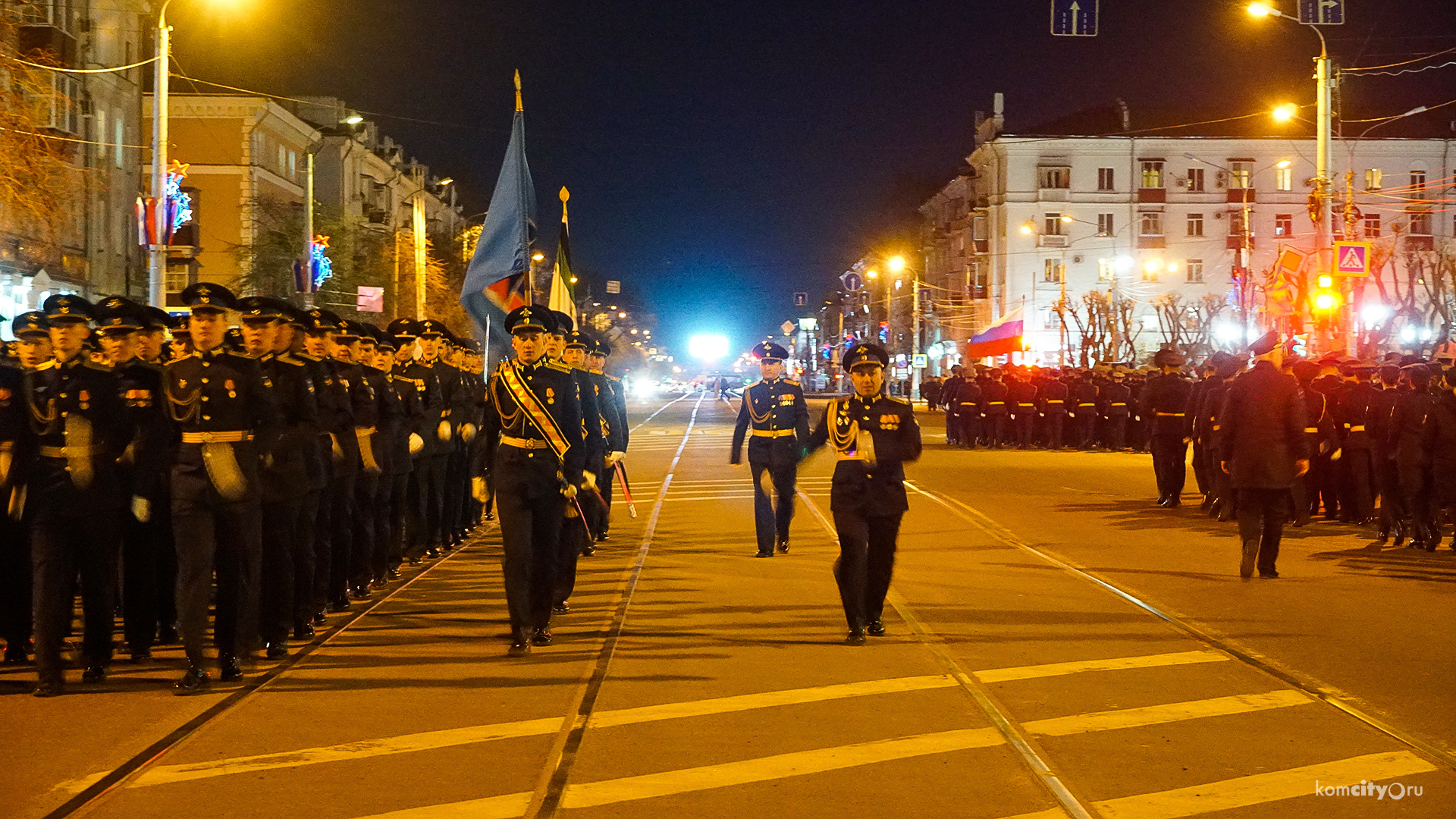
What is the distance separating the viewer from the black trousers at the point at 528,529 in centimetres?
927

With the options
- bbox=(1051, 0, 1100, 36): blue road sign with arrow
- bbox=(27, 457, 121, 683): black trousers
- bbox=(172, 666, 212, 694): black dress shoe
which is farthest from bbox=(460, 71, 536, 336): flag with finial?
bbox=(1051, 0, 1100, 36): blue road sign with arrow

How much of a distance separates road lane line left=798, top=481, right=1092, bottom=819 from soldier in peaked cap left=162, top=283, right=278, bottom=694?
423 cm

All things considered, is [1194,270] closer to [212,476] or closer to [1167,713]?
[1167,713]

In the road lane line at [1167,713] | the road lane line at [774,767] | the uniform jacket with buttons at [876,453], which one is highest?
the uniform jacket with buttons at [876,453]

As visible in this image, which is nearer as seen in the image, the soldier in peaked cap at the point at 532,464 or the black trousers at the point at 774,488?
the soldier in peaked cap at the point at 532,464

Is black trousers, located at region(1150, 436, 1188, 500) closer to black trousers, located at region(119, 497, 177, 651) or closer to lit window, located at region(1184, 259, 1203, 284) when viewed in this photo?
black trousers, located at region(119, 497, 177, 651)

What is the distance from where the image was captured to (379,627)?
1024cm

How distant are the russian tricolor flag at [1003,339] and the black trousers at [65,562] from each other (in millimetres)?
36922

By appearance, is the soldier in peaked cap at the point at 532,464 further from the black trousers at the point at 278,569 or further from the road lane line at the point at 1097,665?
the road lane line at the point at 1097,665

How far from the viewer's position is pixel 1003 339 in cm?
4572

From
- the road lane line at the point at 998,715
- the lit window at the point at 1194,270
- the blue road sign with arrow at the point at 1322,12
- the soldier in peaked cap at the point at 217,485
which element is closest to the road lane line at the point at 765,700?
the road lane line at the point at 998,715

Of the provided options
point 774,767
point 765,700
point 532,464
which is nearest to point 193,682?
point 532,464

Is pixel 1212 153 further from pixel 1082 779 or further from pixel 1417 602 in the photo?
pixel 1082 779

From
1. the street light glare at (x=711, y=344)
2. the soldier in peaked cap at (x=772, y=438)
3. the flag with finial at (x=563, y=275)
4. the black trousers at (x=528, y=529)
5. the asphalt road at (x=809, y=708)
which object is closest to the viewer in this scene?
the asphalt road at (x=809, y=708)
